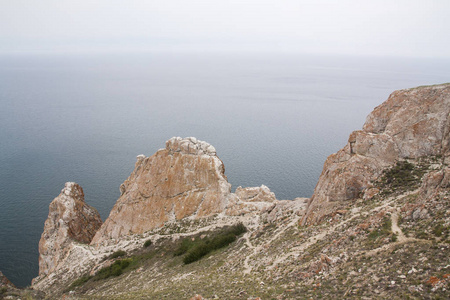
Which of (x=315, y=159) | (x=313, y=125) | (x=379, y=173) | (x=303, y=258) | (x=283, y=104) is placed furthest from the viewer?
(x=283, y=104)

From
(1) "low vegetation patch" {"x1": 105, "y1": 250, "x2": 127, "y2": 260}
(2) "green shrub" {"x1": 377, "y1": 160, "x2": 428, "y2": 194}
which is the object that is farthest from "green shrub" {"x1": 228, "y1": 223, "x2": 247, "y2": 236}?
(2) "green shrub" {"x1": 377, "y1": 160, "x2": 428, "y2": 194}

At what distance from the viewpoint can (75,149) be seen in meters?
123

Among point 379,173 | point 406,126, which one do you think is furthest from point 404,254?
point 406,126

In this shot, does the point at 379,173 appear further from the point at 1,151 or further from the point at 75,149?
the point at 1,151

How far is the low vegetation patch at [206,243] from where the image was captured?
3768 cm

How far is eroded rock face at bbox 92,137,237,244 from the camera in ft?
172

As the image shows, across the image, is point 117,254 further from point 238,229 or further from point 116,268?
point 238,229

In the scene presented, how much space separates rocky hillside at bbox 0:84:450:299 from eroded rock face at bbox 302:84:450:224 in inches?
4.3

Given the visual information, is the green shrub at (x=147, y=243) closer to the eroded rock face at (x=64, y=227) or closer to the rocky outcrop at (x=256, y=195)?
the rocky outcrop at (x=256, y=195)

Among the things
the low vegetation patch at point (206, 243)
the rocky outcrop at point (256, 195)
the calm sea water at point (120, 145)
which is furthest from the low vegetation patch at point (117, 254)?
Answer: the calm sea water at point (120, 145)

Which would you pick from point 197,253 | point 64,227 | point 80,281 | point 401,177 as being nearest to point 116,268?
point 80,281

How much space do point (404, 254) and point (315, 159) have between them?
95.4 meters

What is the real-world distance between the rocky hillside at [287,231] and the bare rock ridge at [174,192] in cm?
20

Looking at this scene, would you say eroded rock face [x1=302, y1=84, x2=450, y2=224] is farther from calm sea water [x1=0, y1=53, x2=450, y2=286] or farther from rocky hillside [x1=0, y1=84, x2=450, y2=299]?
calm sea water [x1=0, y1=53, x2=450, y2=286]
